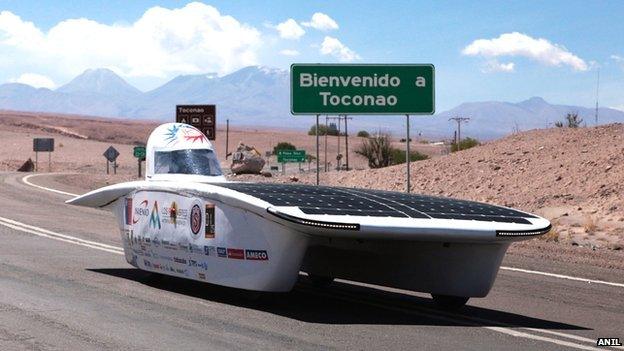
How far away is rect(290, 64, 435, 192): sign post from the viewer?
75.2 ft

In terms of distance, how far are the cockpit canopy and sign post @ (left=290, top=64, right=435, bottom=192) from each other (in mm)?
10202

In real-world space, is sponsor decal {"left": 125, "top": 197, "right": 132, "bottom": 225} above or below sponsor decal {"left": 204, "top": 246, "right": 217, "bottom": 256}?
above

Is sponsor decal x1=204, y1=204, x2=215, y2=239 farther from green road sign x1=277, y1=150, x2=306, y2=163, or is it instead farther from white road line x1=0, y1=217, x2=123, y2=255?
green road sign x1=277, y1=150, x2=306, y2=163

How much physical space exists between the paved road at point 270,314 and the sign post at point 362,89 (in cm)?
962

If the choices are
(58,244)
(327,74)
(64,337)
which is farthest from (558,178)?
(64,337)

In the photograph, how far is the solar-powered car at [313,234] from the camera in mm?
9383

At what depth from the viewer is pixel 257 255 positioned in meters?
9.76

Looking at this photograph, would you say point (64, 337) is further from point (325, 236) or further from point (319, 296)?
point (319, 296)

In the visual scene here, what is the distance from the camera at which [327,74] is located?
23.4 meters

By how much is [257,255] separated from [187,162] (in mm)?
2766

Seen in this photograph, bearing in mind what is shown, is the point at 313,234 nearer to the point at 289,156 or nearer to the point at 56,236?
the point at 56,236

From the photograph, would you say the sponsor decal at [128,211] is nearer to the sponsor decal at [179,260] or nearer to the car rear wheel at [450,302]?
the sponsor decal at [179,260]

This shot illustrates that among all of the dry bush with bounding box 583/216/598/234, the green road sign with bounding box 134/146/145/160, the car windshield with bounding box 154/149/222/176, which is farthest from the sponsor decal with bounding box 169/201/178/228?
the green road sign with bounding box 134/146/145/160

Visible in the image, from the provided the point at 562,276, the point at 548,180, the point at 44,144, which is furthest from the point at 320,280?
the point at 44,144
